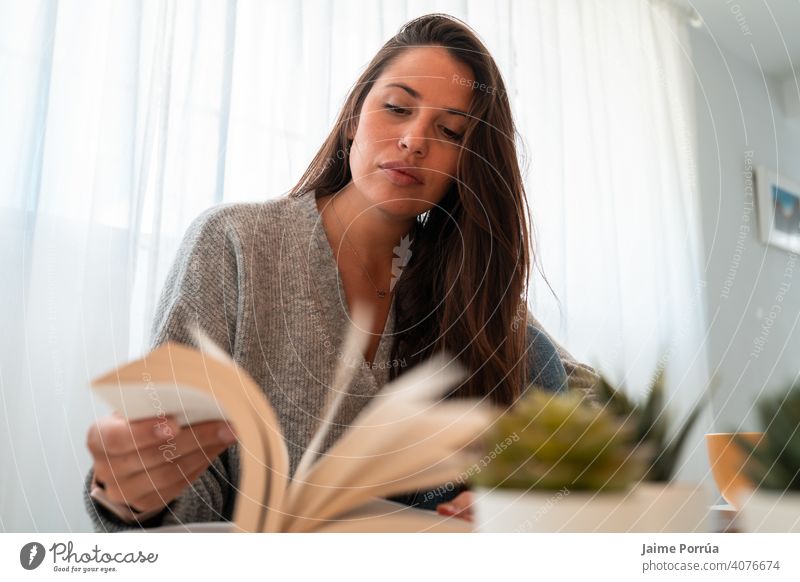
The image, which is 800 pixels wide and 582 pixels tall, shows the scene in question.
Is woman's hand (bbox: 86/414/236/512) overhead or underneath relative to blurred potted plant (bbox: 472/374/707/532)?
underneath

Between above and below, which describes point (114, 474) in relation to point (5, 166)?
below

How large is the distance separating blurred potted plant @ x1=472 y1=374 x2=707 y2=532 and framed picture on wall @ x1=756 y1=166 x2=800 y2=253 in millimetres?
150

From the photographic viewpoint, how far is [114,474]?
0.29m

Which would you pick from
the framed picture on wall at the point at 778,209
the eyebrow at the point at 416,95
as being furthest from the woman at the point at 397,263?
the framed picture on wall at the point at 778,209

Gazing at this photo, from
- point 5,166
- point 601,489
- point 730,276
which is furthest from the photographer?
point 5,166

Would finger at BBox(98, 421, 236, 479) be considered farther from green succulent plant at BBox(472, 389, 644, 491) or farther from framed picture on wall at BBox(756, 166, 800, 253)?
framed picture on wall at BBox(756, 166, 800, 253)

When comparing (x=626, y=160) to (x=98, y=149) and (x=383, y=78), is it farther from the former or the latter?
(x=98, y=149)

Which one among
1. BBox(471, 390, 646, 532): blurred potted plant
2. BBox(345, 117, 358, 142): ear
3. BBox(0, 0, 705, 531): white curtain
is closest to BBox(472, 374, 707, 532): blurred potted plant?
BBox(471, 390, 646, 532): blurred potted plant

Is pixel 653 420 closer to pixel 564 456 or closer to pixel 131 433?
pixel 564 456

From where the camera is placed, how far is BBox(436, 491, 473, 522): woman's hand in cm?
29

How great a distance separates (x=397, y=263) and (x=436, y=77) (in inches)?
4.1
